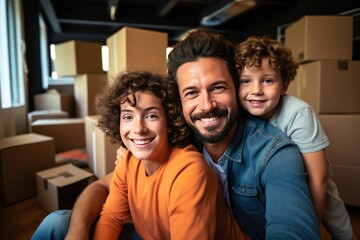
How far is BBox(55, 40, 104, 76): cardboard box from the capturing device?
335 centimetres

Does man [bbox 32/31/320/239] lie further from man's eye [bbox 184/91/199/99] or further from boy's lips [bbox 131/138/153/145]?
boy's lips [bbox 131/138/153/145]

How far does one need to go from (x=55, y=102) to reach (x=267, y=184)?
12.3 feet

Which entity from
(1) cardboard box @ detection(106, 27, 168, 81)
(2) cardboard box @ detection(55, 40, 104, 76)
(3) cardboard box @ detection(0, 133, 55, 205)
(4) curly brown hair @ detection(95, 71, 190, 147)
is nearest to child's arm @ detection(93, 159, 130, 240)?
(4) curly brown hair @ detection(95, 71, 190, 147)

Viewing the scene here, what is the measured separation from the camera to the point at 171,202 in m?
0.86

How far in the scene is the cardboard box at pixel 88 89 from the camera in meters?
3.35

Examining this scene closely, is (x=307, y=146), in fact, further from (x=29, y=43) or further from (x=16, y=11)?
(x=29, y=43)

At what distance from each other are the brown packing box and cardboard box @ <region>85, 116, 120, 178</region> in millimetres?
1517

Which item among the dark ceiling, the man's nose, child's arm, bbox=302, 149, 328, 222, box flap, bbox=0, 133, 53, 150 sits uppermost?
the dark ceiling

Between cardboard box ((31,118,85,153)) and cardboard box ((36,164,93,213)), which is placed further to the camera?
cardboard box ((31,118,85,153))

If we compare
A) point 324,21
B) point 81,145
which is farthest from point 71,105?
point 324,21

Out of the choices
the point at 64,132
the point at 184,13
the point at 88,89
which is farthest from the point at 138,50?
the point at 184,13

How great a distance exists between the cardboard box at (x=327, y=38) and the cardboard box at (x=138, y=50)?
110cm

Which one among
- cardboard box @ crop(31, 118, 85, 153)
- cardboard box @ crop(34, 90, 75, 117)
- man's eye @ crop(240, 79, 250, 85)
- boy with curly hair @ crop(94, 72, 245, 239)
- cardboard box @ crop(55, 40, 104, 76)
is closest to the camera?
boy with curly hair @ crop(94, 72, 245, 239)

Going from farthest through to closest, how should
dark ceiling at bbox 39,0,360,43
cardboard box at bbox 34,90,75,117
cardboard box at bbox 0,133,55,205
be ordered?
dark ceiling at bbox 39,0,360,43 → cardboard box at bbox 34,90,75,117 → cardboard box at bbox 0,133,55,205
